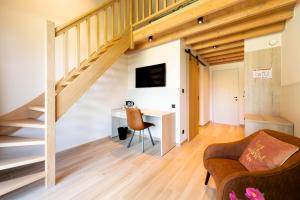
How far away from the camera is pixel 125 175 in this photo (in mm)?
2109

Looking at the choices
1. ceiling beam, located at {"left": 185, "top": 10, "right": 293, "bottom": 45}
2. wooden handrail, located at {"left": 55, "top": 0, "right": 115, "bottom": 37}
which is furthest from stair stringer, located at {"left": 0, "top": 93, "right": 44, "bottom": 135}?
ceiling beam, located at {"left": 185, "top": 10, "right": 293, "bottom": 45}

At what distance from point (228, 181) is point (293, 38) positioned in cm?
255

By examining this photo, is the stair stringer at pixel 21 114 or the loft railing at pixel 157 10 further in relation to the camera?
the loft railing at pixel 157 10

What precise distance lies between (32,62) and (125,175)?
2361 millimetres

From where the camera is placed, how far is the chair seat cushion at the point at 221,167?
1356mm

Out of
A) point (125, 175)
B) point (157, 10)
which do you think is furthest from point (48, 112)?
point (157, 10)

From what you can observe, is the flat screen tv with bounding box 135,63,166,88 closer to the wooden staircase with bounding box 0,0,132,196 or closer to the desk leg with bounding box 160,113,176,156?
the desk leg with bounding box 160,113,176,156

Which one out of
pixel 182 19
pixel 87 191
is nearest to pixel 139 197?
pixel 87 191

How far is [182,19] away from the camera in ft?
8.02

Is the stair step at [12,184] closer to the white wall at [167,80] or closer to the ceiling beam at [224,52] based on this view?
the white wall at [167,80]

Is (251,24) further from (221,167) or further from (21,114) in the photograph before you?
(21,114)

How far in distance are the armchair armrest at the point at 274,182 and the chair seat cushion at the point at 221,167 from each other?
0.22 metres

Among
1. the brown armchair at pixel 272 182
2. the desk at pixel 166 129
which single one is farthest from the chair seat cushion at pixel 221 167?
the desk at pixel 166 129

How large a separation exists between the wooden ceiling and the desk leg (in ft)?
5.57
